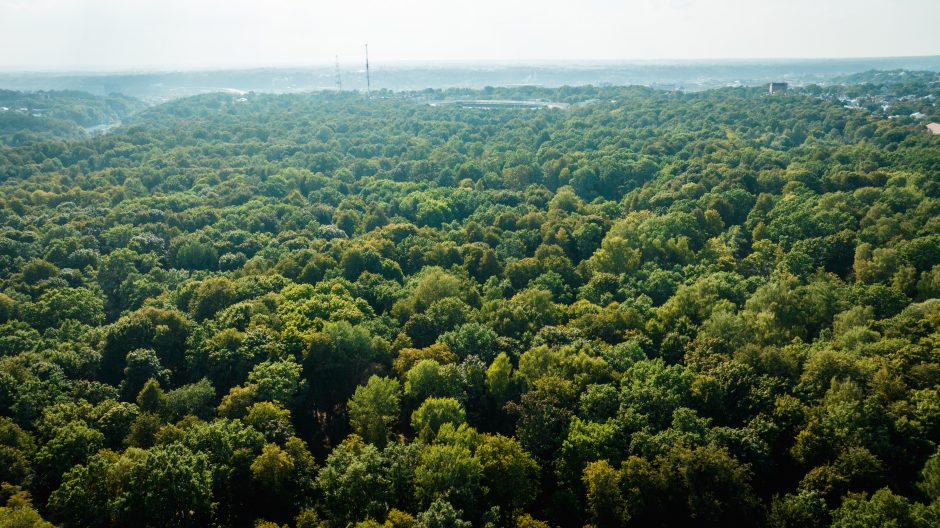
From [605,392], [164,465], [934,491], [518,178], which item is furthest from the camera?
[518,178]

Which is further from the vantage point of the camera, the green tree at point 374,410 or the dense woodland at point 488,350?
the green tree at point 374,410

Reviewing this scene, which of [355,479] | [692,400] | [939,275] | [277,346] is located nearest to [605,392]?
[692,400]

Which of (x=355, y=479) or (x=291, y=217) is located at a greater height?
(x=291, y=217)

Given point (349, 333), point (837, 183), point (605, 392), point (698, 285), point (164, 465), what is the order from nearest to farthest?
point (164, 465)
point (605, 392)
point (349, 333)
point (698, 285)
point (837, 183)

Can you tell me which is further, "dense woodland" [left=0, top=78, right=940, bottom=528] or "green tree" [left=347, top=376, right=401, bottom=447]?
"green tree" [left=347, top=376, right=401, bottom=447]

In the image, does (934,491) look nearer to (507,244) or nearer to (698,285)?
(698,285)

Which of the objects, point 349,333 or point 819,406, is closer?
point 819,406

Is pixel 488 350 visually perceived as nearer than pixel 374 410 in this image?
No

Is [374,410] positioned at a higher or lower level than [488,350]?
lower
